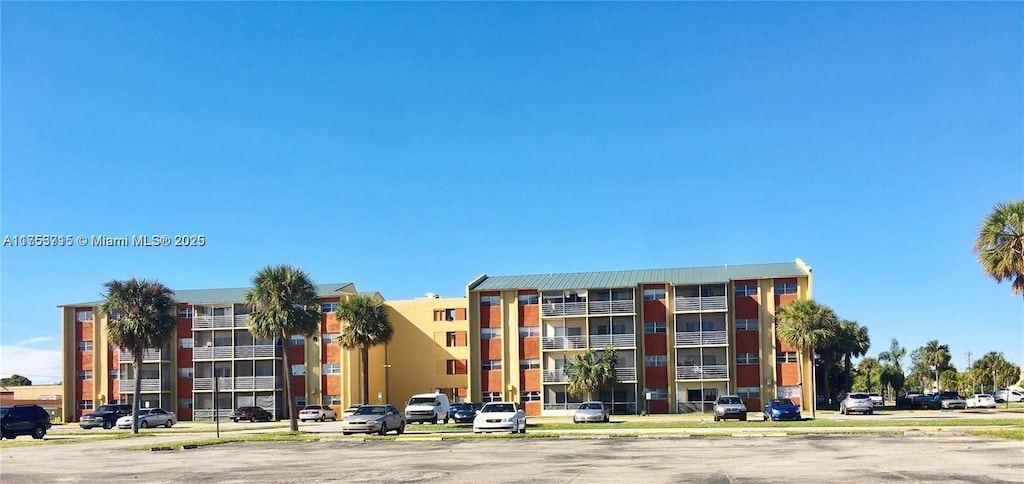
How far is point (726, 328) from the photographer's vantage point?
71312 mm

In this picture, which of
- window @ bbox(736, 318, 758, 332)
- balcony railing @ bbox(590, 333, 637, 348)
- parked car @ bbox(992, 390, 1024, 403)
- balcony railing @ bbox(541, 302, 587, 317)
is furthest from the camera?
parked car @ bbox(992, 390, 1024, 403)

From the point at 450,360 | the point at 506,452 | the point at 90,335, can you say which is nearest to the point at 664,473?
the point at 506,452

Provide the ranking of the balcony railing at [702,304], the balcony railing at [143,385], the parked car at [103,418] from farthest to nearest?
the balcony railing at [143,385] < the balcony railing at [702,304] < the parked car at [103,418]

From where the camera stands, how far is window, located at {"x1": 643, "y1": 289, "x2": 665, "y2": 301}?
74.0 metres

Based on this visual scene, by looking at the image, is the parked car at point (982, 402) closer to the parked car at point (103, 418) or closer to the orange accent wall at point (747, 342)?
the orange accent wall at point (747, 342)

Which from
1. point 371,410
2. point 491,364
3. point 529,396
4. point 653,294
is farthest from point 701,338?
point 371,410

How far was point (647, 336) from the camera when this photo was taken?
7388 cm

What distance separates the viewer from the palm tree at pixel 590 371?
70.1m

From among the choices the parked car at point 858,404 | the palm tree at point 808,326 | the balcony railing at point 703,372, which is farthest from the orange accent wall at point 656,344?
the parked car at point 858,404

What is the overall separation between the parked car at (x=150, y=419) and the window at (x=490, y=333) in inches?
1009

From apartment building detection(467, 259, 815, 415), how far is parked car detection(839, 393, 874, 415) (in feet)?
20.8

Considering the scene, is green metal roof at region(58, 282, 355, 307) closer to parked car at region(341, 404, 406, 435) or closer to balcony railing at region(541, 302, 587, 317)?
balcony railing at region(541, 302, 587, 317)

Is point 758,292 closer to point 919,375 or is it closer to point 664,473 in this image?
point 664,473

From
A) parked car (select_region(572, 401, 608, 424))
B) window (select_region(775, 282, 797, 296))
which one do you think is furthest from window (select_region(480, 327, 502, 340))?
parked car (select_region(572, 401, 608, 424))
